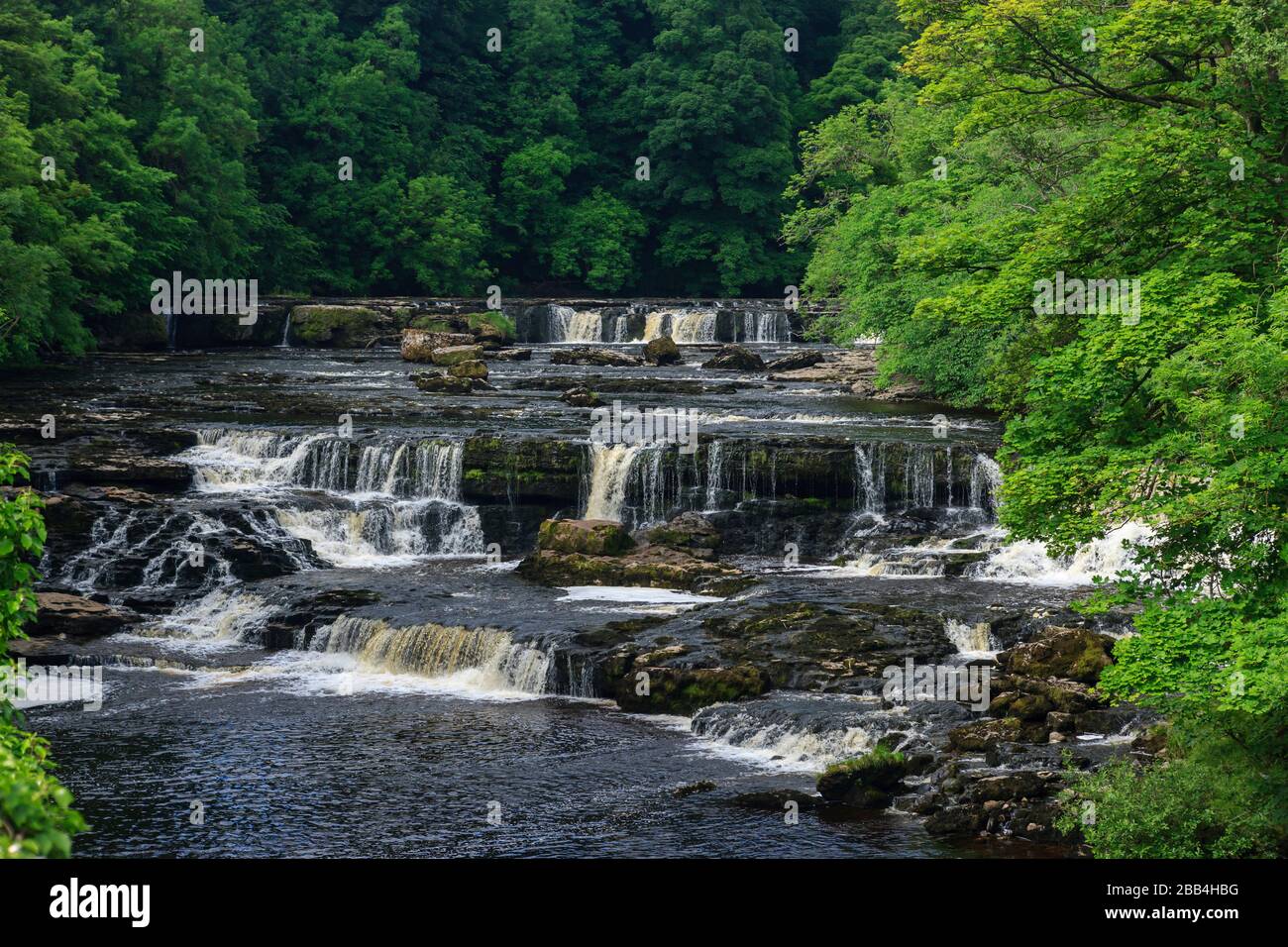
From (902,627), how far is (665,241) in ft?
186

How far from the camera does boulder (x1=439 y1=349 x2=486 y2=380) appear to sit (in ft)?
149

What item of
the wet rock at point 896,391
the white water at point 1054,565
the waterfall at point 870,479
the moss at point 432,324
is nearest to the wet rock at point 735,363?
the wet rock at point 896,391

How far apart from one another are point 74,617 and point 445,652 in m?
7.18

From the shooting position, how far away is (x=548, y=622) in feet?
82.9

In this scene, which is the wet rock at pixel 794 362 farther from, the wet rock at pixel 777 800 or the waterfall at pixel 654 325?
the wet rock at pixel 777 800

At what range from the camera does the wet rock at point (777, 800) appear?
695 inches

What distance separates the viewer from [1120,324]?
16531mm

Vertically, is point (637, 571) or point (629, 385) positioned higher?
point (629, 385)

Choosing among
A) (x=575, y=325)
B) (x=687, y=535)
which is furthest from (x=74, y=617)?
(x=575, y=325)

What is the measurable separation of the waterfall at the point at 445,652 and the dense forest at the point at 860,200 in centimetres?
831

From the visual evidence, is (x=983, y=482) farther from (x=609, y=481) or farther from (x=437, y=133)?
(x=437, y=133)

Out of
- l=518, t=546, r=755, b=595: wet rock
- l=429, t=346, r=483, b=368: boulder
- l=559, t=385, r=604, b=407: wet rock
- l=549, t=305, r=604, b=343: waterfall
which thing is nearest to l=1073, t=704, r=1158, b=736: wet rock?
l=518, t=546, r=755, b=595: wet rock
